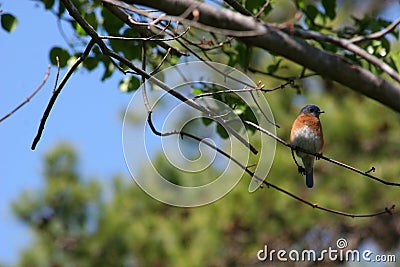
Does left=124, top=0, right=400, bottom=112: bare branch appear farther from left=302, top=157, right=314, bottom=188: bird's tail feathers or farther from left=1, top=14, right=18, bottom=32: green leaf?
left=302, top=157, right=314, bottom=188: bird's tail feathers

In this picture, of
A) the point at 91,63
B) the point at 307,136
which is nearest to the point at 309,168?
the point at 307,136

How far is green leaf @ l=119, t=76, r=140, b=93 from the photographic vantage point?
14.5 ft

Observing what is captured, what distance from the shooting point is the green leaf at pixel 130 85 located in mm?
4426

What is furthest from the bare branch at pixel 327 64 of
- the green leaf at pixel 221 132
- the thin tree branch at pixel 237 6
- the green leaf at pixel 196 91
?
the green leaf at pixel 221 132

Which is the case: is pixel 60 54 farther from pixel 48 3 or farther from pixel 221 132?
pixel 221 132

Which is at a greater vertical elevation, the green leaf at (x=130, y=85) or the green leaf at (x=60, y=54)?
the green leaf at (x=60, y=54)

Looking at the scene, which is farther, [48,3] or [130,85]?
[130,85]

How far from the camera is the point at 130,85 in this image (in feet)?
14.6

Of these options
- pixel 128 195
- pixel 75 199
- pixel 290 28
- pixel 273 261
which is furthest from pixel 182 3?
pixel 128 195

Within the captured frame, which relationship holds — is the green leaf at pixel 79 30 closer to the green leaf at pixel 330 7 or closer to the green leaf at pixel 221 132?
the green leaf at pixel 221 132

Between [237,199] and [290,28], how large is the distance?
8.38 metres

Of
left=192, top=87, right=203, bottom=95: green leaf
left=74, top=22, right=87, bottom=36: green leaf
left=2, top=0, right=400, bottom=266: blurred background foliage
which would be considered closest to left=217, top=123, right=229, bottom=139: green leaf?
left=192, top=87, right=203, bottom=95: green leaf

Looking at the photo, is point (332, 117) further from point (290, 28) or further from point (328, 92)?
point (290, 28)

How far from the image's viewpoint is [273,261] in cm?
1028
